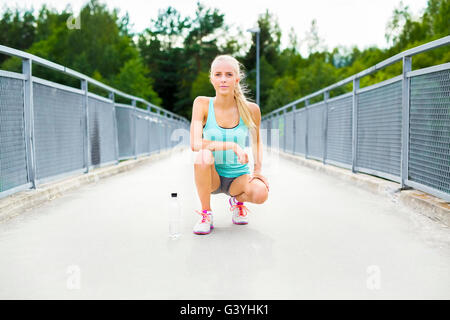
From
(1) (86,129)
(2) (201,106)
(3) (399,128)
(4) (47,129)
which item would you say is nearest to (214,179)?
(2) (201,106)

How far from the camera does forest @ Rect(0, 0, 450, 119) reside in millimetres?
49156

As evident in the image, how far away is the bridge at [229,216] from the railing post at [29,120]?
0.02 meters

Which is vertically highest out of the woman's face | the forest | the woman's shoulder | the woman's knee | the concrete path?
the forest

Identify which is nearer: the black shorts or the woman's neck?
the woman's neck

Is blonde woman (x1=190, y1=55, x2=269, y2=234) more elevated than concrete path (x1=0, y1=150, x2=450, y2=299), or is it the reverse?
blonde woman (x1=190, y1=55, x2=269, y2=234)

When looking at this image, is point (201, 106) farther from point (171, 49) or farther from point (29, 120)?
point (171, 49)

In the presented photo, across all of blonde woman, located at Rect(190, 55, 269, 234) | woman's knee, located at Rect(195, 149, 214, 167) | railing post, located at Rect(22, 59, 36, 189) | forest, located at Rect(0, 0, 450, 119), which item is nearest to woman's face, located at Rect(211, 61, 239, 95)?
blonde woman, located at Rect(190, 55, 269, 234)

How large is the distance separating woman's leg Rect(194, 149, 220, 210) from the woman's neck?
16.1 inches

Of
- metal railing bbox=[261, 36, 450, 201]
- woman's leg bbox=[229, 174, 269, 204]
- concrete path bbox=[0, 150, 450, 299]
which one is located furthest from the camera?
metal railing bbox=[261, 36, 450, 201]

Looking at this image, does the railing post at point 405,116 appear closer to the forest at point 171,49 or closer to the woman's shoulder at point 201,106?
the woman's shoulder at point 201,106

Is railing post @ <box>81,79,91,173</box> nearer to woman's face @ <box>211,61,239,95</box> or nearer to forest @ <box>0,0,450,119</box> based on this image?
woman's face @ <box>211,61,239,95</box>

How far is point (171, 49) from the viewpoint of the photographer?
53.2m

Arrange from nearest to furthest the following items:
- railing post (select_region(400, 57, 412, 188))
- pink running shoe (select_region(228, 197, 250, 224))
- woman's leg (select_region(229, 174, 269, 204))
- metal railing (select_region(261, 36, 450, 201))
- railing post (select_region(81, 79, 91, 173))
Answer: woman's leg (select_region(229, 174, 269, 204)), pink running shoe (select_region(228, 197, 250, 224)), metal railing (select_region(261, 36, 450, 201)), railing post (select_region(400, 57, 412, 188)), railing post (select_region(81, 79, 91, 173))

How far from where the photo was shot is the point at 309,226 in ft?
12.9
